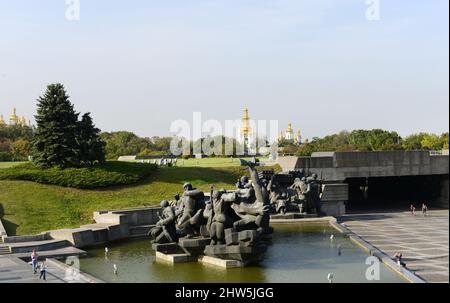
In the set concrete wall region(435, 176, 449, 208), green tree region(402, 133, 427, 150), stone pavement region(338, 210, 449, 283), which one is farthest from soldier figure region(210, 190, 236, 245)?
green tree region(402, 133, 427, 150)

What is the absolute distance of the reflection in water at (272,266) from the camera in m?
17.2

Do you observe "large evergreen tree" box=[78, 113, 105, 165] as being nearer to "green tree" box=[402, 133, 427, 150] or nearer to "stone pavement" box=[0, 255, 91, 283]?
"stone pavement" box=[0, 255, 91, 283]

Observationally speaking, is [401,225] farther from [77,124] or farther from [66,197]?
[77,124]

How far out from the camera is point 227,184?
40.0 meters

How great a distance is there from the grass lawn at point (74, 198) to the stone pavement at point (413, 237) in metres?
10.5

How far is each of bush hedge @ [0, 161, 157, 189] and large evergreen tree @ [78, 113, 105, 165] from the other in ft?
3.00

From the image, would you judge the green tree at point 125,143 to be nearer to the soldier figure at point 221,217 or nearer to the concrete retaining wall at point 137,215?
the concrete retaining wall at point 137,215

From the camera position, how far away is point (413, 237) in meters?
26.9

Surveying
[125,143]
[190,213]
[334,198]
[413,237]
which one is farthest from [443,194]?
[125,143]

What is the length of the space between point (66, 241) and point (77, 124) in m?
16.9

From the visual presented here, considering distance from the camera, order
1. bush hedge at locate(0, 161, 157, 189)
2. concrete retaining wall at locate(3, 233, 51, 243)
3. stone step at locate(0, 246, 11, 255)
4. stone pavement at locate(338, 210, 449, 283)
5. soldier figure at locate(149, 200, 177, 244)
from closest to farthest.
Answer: stone pavement at locate(338, 210, 449, 283) → soldier figure at locate(149, 200, 177, 244) → stone step at locate(0, 246, 11, 255) → concrete retaining wall at locate(3, 233, 51, 243) → bush hedge at locate(0, 161, 157, 189)

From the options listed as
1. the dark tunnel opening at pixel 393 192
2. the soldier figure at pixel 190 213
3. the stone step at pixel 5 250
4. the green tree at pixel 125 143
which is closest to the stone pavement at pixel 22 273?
the stone step at pixel 5 250

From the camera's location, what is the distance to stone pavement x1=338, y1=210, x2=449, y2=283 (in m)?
19.2
